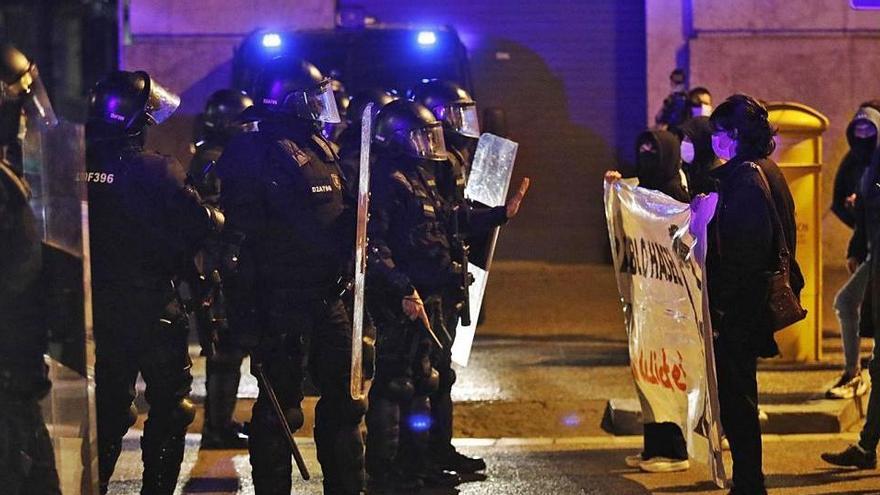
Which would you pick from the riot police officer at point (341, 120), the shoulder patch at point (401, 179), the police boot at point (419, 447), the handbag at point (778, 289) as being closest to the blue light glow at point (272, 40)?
the riot police officer at point (341, 120)

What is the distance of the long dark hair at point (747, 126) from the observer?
628 cm

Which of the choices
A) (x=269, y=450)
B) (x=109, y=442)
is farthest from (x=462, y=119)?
(x=109, y=442)

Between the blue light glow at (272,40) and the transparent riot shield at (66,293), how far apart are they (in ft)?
22.3

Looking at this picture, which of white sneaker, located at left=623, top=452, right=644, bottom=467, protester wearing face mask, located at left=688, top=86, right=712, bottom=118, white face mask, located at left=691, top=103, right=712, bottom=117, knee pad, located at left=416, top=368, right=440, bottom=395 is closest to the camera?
knee pad, located at left=416, top=368, right=440, bottom=395

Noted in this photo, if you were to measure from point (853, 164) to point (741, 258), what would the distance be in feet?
12.2

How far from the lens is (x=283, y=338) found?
19.8 ft

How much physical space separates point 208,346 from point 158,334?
59 centimetres

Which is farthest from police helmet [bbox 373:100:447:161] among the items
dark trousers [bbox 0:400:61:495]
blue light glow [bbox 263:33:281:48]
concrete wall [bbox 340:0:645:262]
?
concrete wall [bbox 340:0:645:262]

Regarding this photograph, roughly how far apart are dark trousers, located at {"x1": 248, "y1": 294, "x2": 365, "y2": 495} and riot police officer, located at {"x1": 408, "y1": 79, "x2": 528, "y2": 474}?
1.02 meters

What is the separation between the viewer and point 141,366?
611 cm

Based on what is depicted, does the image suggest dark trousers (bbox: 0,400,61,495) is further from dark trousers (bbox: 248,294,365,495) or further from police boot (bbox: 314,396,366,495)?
police boot (bbox: 314,396,366,495)

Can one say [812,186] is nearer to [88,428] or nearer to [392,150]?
[392,150]

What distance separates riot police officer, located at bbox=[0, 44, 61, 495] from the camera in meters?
4.42

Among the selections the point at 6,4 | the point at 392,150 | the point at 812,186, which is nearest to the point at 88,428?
the point at 392,150
